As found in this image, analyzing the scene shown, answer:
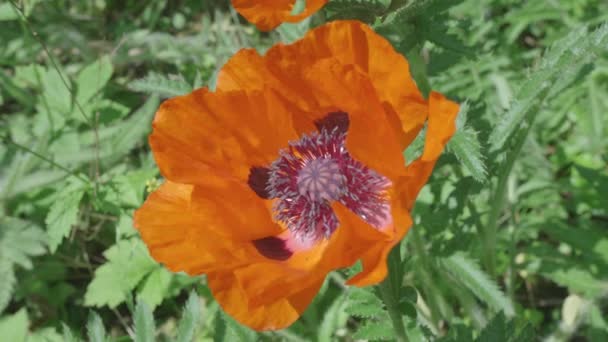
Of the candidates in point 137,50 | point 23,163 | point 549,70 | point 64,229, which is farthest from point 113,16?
point 549,70

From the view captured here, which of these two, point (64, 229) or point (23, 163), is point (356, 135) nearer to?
point (64, 229)

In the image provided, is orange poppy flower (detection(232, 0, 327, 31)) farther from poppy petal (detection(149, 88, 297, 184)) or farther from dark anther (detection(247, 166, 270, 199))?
dark anther (detection(247, 166, 270, 199))

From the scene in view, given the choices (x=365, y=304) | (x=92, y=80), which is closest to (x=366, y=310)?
(x=365, y=304)

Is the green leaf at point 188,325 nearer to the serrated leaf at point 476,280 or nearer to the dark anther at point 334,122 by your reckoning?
the dark anther at point 334,122

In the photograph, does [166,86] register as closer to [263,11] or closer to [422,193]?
[263,11]

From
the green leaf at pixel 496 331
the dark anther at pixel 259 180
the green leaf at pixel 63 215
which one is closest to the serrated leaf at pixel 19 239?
the green leaf at pixel 63 215

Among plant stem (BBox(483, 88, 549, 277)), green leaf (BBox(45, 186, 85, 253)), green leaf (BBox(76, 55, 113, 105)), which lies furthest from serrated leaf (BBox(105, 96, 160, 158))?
plant stem (BBox(483, 88, 549, 277))

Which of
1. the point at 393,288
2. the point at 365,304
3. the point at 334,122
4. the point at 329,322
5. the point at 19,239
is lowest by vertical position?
the point at 19,239
